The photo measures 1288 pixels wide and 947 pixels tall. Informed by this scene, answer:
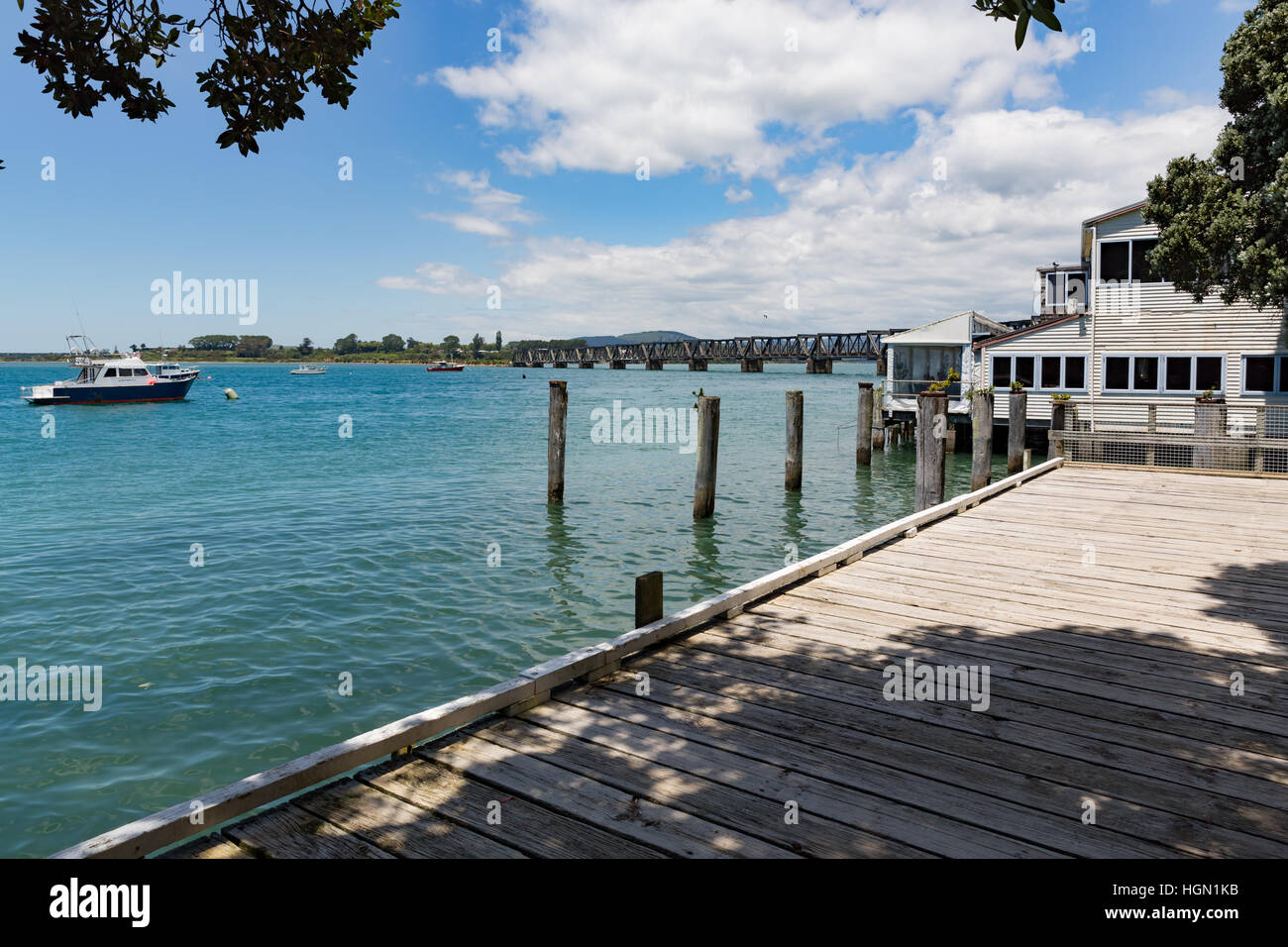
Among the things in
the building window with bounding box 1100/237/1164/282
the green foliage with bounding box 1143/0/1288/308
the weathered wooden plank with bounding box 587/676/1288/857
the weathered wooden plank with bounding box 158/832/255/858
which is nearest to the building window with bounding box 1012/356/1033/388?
the building window with bounding box 1100/237/1164/282

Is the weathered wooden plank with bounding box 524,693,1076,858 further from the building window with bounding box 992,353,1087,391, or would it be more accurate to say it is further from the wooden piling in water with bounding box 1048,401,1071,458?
the building window with bounding box 992,353,1087,391

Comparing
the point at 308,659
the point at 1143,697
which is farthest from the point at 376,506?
the point at 1143,697

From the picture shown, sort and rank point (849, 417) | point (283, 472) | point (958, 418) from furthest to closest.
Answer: point (849, 417) < point (958, 418) < point (283, 472)

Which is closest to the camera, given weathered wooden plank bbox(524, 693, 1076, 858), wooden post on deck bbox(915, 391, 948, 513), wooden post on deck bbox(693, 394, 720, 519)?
weathered wooden plank bbox(524, 693, 1076, 858)

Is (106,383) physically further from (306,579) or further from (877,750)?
(877,750)

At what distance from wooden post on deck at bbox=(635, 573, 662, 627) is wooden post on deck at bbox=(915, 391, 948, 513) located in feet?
32.2

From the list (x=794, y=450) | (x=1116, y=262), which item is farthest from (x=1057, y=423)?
(x=1116, y=262)

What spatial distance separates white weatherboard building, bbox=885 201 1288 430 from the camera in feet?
78.6

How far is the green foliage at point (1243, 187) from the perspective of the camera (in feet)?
53.4

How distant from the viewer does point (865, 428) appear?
28.2 m
